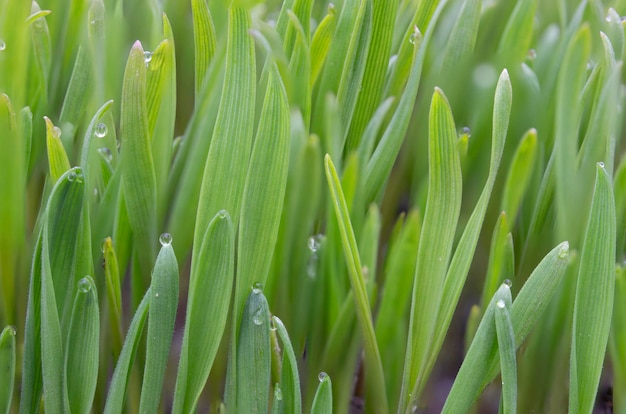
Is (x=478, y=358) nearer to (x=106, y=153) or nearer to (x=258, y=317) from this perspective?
(x=258, y=317)

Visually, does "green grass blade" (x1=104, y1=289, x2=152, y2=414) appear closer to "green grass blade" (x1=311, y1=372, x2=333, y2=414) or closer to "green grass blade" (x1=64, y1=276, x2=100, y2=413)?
"green grass blade" (x1=64, y1=276, x2=100, y2=413)

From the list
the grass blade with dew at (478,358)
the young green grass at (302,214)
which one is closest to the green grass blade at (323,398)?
the young green grass at (302,214)

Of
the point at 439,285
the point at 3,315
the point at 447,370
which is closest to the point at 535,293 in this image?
the point at 439,285

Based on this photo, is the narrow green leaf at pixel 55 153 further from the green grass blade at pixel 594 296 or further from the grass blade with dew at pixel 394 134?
the green grass blade at pixel 594 296

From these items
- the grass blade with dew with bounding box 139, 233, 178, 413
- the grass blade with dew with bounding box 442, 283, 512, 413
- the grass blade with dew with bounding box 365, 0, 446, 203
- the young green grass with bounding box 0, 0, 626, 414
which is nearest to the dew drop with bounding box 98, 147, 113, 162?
the young green grass with bounding box 0, 0, 626, 414

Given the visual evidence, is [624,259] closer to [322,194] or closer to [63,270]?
[322,194]

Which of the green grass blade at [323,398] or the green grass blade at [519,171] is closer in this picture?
the green grass blade at [323,398]
